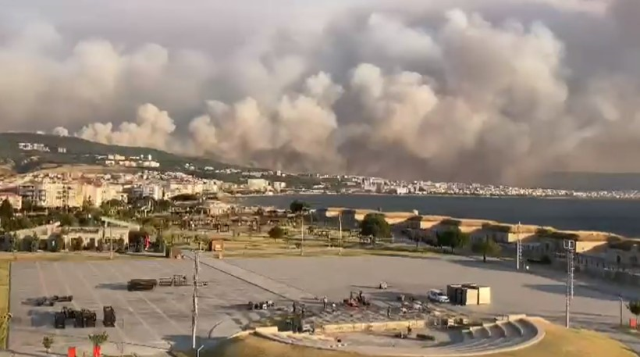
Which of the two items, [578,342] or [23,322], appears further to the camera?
[23,322]

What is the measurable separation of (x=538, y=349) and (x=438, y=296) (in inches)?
425

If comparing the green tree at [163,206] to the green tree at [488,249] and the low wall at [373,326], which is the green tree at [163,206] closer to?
the green tree at [488,249]

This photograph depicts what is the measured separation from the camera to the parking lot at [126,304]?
23.2 m

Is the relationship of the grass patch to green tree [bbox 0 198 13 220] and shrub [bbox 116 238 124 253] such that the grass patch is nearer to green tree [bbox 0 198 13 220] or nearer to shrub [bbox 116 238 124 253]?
shrub [bbox 116 238 124 253]

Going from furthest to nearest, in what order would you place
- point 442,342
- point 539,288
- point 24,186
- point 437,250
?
point 24,186 → point 437,250 → point 539,288 → point 442,342

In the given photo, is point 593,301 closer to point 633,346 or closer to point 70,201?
point 633,346

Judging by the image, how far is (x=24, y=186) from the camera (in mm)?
119062

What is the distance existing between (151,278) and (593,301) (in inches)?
800

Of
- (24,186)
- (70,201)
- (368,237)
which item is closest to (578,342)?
(368,237)

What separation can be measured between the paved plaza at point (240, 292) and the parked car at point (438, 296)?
0.71 m

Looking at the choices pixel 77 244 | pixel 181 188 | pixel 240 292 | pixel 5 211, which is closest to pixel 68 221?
pixel 77 244

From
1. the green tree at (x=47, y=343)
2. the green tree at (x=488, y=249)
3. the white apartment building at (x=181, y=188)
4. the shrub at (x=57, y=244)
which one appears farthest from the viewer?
the white apartment building at (x=181, y=188)

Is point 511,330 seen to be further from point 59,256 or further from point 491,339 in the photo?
point 59,256

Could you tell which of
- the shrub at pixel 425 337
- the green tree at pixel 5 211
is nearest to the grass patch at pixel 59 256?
the green tree at pixel 5 211
